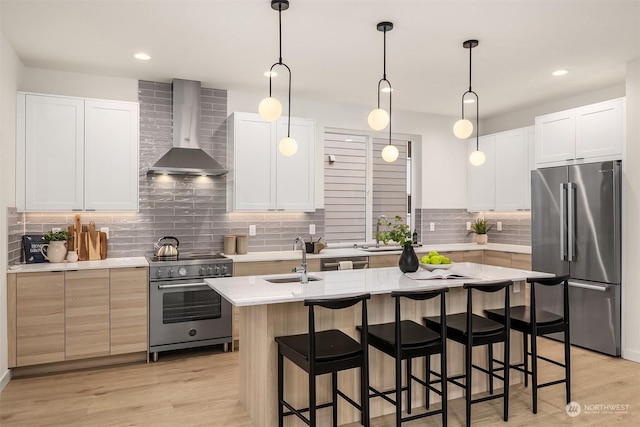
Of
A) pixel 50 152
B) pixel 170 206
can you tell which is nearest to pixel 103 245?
pixel 170 206

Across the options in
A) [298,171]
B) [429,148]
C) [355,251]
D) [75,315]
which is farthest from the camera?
[429,148]

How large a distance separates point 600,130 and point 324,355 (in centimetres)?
382

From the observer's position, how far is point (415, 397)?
331 centimetres

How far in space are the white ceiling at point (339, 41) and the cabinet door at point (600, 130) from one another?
375mm

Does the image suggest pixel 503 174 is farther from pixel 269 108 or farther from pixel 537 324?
pixel 269 108

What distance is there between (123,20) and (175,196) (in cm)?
202

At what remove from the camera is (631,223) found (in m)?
4.27

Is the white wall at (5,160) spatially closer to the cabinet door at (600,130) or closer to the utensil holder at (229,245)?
the utensil holder at (229,245)

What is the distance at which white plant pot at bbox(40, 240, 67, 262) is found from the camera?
420cm

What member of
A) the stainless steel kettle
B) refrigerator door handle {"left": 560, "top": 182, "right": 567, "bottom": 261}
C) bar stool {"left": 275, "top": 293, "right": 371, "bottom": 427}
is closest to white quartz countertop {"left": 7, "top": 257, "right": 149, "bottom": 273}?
the stainless steel kettle

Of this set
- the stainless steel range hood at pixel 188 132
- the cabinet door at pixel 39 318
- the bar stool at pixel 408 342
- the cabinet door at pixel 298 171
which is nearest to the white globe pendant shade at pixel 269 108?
the bar stool at pixel 408 342

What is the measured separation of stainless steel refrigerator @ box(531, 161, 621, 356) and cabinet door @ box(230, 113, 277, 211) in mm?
2972

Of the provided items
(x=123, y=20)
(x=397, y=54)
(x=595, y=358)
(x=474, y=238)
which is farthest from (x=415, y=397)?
(x=474, y=238)

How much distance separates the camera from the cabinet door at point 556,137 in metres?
4.84
